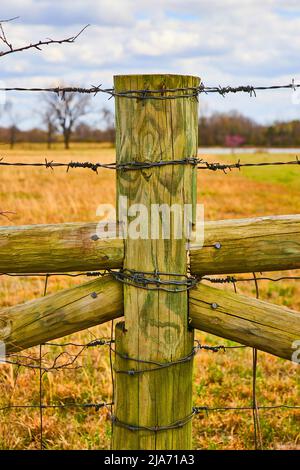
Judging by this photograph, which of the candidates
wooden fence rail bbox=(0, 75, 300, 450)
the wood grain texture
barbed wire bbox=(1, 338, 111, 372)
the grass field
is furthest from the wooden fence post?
the grass field

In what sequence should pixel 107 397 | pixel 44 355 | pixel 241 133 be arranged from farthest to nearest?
pixel 241 133 < pixel 107 397 < pixel 44 355

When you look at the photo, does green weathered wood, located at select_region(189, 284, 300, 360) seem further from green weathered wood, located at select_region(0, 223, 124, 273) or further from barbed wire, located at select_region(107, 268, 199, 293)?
green weathered wood, located at select_region(0, 223, 124, 273)

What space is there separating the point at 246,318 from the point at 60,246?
31.9 inches

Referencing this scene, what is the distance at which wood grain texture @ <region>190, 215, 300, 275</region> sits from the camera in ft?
7.74

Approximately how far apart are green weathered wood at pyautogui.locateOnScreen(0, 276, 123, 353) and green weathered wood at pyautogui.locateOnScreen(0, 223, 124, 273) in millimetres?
129

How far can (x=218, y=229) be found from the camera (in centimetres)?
237

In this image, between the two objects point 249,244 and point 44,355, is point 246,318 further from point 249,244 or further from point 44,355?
point 44,355

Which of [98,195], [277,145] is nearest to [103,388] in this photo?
[98,195]

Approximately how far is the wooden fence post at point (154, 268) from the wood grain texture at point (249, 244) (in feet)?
0.36

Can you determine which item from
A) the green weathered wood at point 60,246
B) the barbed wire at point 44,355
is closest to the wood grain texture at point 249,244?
the green weathered wood at point 60,246

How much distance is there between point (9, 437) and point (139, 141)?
7.18 ft

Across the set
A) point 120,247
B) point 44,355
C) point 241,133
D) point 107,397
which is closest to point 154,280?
point 120,247

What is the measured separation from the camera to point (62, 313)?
2.42 meters
